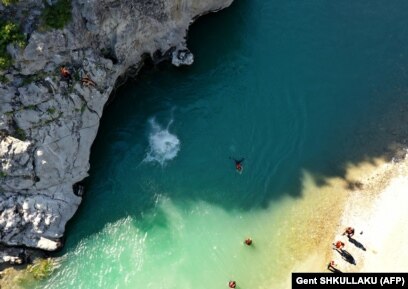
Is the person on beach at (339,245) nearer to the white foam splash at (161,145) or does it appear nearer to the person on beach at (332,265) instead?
the person on beach at (332,265)

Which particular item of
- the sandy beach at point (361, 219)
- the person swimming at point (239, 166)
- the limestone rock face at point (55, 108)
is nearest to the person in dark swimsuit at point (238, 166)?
the person swimming at point (239, 166)

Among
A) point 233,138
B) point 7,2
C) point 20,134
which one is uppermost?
point 7,2

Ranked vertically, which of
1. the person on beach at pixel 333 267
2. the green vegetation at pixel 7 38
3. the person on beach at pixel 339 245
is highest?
the green vegetation at pixel 7 38

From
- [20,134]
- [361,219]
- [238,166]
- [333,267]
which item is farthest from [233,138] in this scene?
[20,134]

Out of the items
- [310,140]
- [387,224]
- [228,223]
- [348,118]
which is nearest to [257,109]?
[310,140]

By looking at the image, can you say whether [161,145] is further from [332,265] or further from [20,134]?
[332,265]

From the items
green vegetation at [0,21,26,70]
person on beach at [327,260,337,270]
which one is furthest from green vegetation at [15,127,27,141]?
person on beach at [327,260,337,270]
